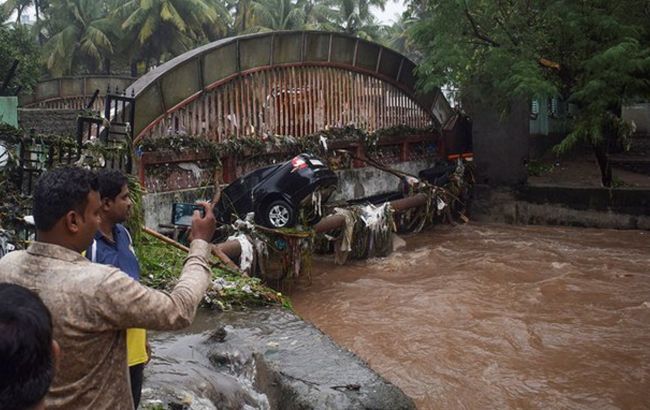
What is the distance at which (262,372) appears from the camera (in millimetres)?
4172

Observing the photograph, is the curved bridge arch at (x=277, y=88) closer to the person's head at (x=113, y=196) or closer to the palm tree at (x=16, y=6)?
the person's head at (x=113, y=196)

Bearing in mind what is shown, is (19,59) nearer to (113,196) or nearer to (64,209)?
(113,196)

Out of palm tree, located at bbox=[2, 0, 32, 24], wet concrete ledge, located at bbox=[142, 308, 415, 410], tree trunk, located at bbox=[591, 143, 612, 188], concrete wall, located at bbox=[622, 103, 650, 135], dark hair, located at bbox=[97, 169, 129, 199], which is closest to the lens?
dark hair, located at bbox=[97, 169, 129, 199]

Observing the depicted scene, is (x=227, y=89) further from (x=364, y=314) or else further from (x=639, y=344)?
(x=639, y=344)

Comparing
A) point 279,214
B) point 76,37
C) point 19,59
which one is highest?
point 76,37

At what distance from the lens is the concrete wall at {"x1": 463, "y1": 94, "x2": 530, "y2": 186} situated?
14352 mm

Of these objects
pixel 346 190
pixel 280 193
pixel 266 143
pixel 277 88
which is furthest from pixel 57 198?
pixel 346 190

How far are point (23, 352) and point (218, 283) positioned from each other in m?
4.43

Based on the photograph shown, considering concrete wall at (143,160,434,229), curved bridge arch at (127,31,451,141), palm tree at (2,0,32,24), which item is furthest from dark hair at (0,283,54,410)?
palm tree at (2,0,32,24)

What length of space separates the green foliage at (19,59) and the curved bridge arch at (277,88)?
7.33 m

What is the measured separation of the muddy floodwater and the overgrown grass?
5.44 ft

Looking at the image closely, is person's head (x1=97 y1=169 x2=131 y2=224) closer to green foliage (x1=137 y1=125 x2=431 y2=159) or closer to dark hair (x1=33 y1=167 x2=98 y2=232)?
dark hair (x1=33 y1=167 x2=98 y2=232)

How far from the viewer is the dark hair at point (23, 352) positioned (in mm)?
1252

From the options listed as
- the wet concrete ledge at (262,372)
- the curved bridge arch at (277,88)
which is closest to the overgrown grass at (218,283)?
the wet concrete ledge at (262,372)
